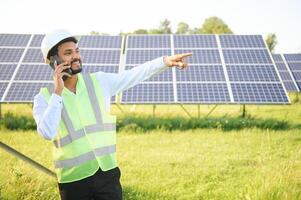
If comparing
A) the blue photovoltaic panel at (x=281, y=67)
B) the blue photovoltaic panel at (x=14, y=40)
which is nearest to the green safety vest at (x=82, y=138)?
the blue photovoltaic panel at (x=14, y=40)

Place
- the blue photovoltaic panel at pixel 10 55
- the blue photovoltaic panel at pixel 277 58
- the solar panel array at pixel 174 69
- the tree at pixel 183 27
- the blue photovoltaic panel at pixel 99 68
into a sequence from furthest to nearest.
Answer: the tree at pixel 183 27 → the blue photovoltaic panel at pixel 277 58 → the blue photovoltaic panel at pixel 10 55 → the blue photovoltaic panel at pixel 99 68 → the solar panel array at pixel 174 69

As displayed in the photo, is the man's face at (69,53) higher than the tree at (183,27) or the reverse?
higher

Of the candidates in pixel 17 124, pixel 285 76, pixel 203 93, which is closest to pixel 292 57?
pixel 285 76

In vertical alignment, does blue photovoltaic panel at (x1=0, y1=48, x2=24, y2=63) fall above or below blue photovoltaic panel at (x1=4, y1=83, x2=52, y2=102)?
below

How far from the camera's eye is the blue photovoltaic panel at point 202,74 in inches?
530

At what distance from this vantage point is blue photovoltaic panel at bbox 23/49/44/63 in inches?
573

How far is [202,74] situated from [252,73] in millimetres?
1688

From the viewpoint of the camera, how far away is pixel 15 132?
34.4ft

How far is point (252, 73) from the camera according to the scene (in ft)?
44.8

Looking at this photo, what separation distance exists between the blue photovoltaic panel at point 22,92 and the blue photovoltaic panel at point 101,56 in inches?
91.2

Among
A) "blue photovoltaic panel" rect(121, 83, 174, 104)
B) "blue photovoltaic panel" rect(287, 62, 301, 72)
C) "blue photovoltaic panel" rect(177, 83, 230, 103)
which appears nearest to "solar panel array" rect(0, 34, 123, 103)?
"blue photovoltaic panel" rect(121, 83, 174, 104)

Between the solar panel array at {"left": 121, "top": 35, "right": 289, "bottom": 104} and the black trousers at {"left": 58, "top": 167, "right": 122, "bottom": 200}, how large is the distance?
8.92 meters

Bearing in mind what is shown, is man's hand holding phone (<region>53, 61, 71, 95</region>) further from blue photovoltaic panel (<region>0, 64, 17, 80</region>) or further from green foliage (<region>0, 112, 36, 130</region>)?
blue photovoltaic panel (<region>0, 64, 17, 80</region>)

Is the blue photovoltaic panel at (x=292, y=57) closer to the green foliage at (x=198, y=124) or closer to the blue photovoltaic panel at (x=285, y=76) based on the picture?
the blue photovoltaic panel at (x=285, y=76)
